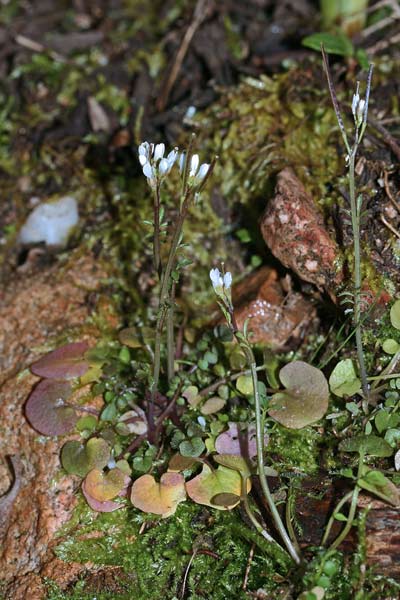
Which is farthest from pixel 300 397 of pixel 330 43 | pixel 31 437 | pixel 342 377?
pixel 330 43

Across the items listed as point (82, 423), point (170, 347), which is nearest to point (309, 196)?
point (170, 347)

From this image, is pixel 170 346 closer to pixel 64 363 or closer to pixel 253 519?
pixel 64 363

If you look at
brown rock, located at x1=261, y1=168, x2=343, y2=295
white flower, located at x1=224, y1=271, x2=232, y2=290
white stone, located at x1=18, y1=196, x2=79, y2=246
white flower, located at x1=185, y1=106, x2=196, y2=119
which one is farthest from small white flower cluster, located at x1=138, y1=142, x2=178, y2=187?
white stone, located at x1=18, y1=196, x2=79, y2=246

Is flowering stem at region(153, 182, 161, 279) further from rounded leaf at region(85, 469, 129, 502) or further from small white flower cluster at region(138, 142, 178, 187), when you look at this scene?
rounded leaf at region(85, 469, 129, 502)

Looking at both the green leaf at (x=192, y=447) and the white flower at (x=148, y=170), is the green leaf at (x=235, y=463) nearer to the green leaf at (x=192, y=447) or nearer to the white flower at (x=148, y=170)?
the green leaf at (x=192, y=447)

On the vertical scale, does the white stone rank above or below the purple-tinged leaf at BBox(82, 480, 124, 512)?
above

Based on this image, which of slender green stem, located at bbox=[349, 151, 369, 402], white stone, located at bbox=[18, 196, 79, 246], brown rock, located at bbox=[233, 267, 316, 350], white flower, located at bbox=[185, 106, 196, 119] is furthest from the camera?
white stone, located at bbox=[18, 196, 79, 246]

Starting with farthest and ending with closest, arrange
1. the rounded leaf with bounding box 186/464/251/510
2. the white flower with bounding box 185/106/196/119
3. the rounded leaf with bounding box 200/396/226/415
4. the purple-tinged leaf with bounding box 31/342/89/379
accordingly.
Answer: the white flower with bounding box 185/106/196/119, the purple-tinged leaf with bounding box 31/342/89/379, the rounded leaf with bounding box 200/396/226/415, the rounded leaf with bounding box 186/464/251/510
